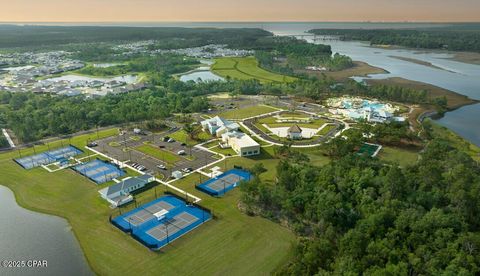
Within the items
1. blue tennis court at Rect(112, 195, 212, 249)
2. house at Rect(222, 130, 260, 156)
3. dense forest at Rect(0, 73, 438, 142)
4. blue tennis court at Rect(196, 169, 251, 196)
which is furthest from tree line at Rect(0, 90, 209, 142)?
blue tennis court at Rect(112, 195, 212, 249)

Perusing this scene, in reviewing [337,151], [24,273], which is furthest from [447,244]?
[24,273]

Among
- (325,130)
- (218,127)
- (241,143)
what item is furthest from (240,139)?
(325,130)

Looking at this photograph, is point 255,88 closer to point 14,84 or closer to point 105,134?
point 105,134

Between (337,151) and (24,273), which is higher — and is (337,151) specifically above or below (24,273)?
above

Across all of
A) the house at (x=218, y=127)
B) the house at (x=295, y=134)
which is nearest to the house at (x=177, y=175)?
the house at (x=218, y=127)

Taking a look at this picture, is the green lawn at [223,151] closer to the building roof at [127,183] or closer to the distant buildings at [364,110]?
Answer: the building roof at [127,183]

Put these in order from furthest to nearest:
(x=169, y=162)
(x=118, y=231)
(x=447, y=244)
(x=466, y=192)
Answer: (x=169, y=162), (x=118, y=231), (x=466, y=192), (x=447, y=244)

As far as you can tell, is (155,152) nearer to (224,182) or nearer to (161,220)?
(224,182)
